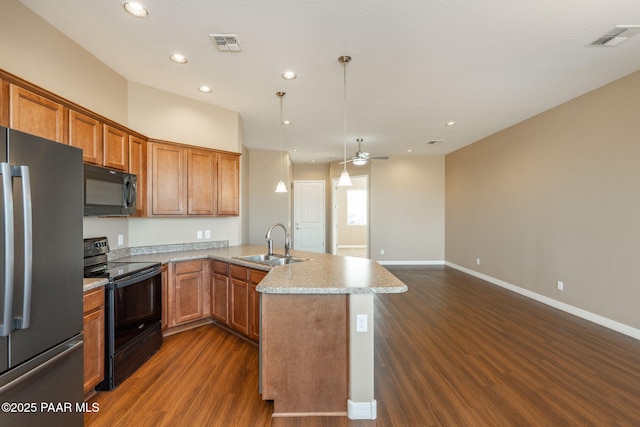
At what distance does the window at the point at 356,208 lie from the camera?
11180 mm

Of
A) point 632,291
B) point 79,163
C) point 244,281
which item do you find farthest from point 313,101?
point 632,291

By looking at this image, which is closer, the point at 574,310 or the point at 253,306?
the point at 253,306

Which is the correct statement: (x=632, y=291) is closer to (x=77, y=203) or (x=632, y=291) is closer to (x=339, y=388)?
(x=339, y=388)

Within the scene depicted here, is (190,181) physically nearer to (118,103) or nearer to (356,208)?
(118,103)

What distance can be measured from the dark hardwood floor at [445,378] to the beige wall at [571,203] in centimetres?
63

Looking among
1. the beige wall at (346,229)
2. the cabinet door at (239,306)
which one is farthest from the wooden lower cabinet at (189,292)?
the beige wall at (346,229)

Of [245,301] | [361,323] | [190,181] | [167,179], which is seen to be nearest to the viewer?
[361,323]

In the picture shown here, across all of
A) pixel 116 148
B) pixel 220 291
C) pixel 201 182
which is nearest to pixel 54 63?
pixel 116 148

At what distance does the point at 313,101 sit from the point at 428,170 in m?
4.65

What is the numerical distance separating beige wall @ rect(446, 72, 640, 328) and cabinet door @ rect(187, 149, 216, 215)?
496 cm

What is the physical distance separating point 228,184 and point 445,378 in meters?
3.35

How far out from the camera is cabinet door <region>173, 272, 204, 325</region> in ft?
10.3

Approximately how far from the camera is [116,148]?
109 inches

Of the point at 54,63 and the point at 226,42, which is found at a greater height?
the point at 226,42
